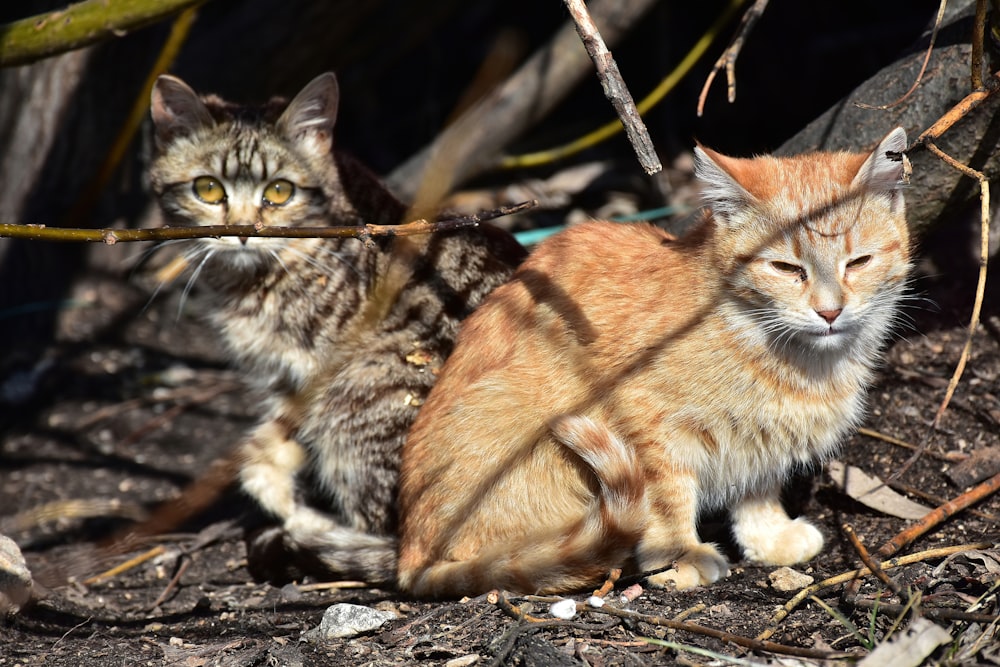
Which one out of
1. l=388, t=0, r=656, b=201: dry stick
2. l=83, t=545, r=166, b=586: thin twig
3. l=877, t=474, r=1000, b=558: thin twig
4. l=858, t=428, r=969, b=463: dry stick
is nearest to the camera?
l=877, t=474, r=1000, b=558: thin twig

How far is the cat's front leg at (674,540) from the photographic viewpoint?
2740 mm

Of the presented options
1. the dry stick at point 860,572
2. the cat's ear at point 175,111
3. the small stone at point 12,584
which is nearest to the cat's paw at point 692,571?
the dry stick at point 860,572

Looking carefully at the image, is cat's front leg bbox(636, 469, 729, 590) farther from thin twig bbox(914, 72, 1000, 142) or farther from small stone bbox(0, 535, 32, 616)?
small stone bbox(0, 535, 32, 616)

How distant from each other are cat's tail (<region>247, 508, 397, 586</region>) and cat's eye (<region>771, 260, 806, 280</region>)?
152 centimetres

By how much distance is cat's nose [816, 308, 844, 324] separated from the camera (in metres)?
2.53

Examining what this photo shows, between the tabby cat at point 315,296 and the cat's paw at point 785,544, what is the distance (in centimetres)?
118

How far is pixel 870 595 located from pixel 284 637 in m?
1.62

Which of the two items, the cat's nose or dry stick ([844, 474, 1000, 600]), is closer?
the cat's nose

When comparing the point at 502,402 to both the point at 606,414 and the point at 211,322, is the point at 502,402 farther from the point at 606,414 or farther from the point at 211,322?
the point at 211,322

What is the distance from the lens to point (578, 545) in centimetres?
273

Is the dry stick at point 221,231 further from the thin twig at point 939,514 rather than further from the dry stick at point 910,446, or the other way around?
the dry stick at point 910,446

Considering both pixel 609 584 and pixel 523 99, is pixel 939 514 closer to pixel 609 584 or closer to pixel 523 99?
pixel 609 584

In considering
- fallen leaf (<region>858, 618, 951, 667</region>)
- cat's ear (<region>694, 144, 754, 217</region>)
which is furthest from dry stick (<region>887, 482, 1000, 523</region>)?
cat's ear (<region>694, 144, 754, 217</region>)

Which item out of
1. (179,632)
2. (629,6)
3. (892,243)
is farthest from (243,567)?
(629,6)
